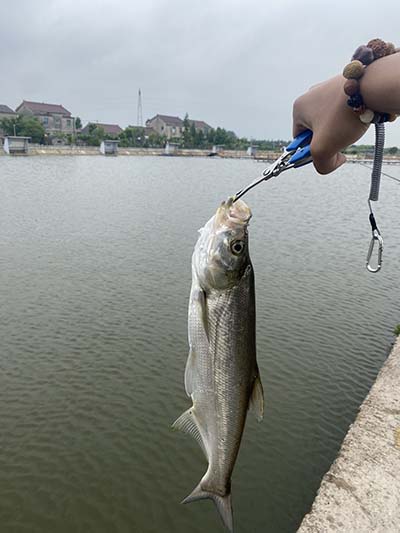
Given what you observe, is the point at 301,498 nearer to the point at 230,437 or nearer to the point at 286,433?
the point at 286,433

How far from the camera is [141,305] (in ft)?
36.7

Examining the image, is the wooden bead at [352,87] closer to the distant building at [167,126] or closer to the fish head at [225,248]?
the fish head at [225,248]

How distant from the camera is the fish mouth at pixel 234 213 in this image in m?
2.49

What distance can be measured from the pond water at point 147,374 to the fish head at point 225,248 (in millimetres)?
4239

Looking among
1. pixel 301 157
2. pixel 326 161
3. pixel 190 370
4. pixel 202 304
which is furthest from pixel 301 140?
pixel 190 370

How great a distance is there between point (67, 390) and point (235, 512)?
3.84 m

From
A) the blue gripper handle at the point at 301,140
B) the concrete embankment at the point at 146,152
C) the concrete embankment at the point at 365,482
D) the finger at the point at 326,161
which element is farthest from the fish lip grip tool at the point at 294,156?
the concrete embankment at the point at 146,152

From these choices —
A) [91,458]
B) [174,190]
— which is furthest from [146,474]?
[174,190]

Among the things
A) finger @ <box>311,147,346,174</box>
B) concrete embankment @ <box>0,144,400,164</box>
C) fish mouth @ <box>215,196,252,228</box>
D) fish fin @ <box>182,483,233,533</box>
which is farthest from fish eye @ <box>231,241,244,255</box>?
concrete embankment @ <box>0,144,400,164</box>

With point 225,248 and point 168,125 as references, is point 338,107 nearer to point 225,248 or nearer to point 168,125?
point 225,248

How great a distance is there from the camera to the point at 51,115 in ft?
378

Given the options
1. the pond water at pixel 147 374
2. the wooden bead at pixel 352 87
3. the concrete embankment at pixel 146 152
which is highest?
the concrete embankment at pixel 146 152

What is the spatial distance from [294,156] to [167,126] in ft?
486

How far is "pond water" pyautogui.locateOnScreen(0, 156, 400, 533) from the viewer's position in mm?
5602
